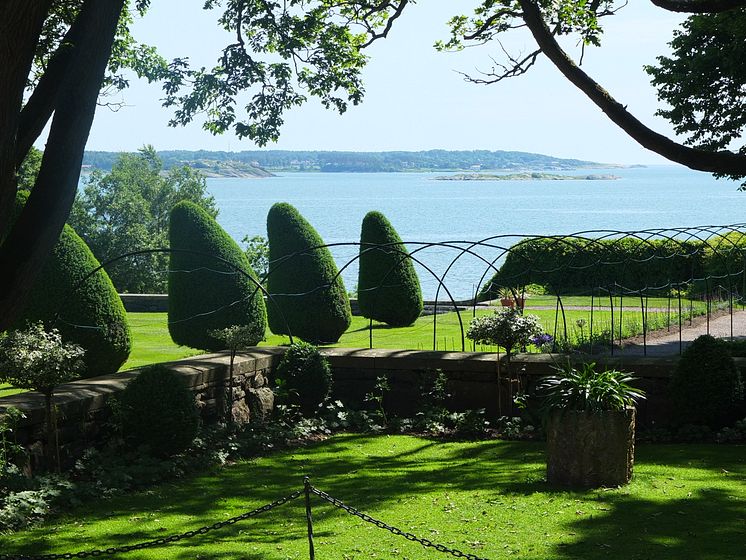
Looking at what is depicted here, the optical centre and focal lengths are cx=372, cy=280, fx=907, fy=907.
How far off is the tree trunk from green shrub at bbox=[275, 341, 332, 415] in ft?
15.3

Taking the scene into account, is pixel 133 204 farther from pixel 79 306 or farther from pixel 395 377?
pixel 395 377

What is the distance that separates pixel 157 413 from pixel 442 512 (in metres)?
2.94

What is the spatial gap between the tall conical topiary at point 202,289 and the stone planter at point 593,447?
279 inches

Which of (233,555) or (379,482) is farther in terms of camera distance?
(379,482)

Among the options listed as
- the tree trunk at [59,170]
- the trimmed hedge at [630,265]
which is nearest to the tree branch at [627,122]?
the tree trunk at [59,170]

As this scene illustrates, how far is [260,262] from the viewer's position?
3116 cm

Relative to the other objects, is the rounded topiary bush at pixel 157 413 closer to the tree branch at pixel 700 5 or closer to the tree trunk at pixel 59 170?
the tree trunk at pixel 59 170

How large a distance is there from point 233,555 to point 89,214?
36.4 metres

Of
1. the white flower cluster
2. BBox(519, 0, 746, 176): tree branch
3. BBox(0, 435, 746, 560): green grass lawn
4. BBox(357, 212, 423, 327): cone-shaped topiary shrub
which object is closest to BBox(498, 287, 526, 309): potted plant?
BBox(0, 435, 746, 560): green grass lawn

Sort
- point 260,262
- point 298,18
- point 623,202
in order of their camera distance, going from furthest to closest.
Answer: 1. point 623,202
2. point 260,262
3. point 298,18

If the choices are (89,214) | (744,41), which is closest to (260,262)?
(89,214)

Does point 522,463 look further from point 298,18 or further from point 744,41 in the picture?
point 744,41

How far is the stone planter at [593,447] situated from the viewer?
7391 millimetres

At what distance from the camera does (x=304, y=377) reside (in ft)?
34.5
